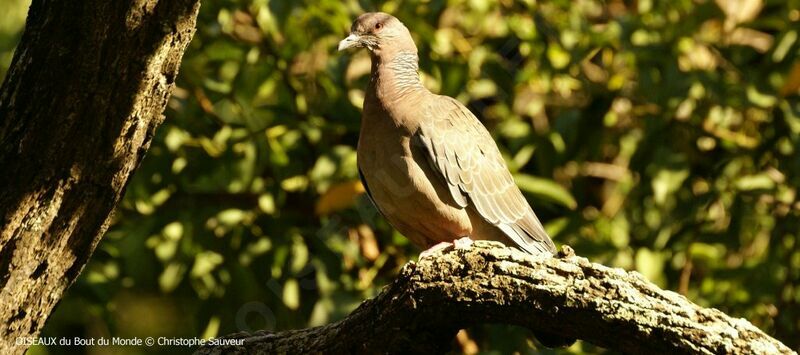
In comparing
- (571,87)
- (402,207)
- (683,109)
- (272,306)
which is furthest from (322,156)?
(683,109)

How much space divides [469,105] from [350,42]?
168 cm

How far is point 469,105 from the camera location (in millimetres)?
5695

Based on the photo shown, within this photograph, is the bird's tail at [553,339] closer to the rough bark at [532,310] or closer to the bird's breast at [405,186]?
the rough bark at [532,310]

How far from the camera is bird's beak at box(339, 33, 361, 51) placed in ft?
13.4

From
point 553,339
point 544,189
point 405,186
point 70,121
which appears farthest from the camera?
point 544,189

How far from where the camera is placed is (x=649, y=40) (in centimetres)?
513

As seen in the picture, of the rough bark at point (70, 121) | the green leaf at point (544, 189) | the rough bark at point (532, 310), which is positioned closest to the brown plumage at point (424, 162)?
the green leaf at point (544, 189)

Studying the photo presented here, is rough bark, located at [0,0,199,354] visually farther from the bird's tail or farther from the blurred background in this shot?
the blurred background

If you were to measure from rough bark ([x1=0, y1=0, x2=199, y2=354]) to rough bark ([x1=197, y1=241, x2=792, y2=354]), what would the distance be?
77 cm

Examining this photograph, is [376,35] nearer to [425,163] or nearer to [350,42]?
[350,42]

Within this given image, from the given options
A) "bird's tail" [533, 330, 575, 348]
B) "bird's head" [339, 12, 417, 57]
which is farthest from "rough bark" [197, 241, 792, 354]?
"bird's head" [339, 12, 417, 57]

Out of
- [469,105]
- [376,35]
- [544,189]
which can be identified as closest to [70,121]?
[376,35]

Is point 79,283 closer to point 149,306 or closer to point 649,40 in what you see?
point 149,306

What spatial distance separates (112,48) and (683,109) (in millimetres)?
3356
